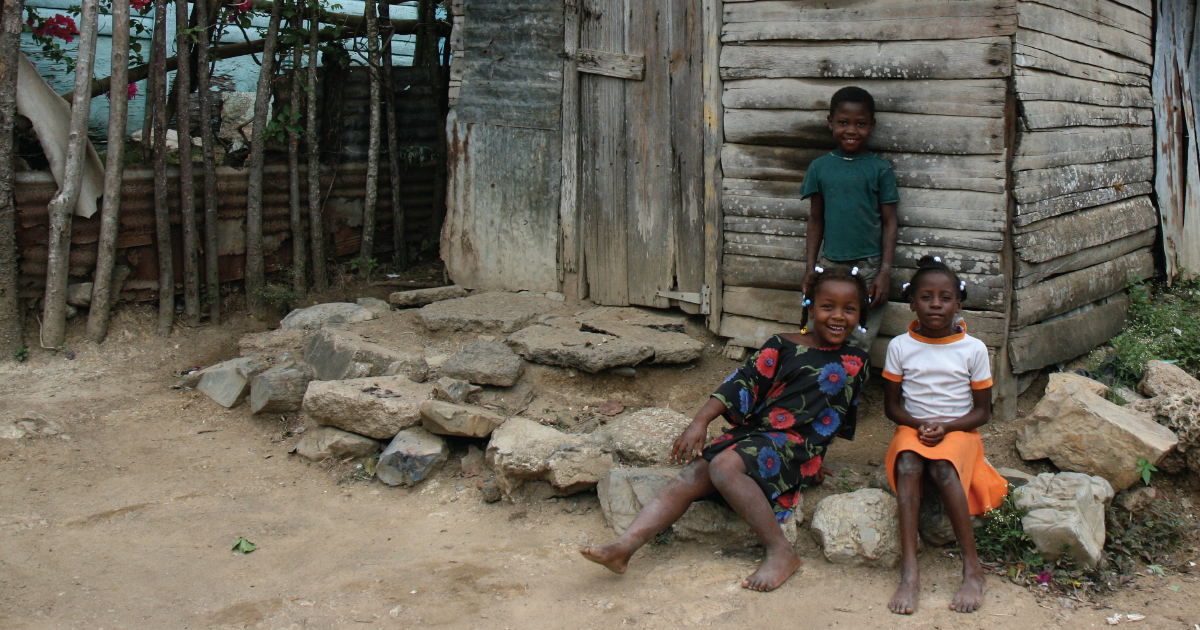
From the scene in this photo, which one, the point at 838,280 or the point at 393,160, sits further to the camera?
the point at 393,160

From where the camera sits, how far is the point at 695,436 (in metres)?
3.30

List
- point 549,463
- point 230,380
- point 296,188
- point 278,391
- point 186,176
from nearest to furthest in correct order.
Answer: point 549,463, point 278,391, point 230,380, point 186,176, point 296,188

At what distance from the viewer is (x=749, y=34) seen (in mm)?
4492

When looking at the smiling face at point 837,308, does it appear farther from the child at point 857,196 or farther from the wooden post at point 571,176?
the wooden post at point 571,176

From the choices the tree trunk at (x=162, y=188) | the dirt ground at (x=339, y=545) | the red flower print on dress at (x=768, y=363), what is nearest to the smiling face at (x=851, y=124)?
the red flower print on dress at (x=768, y=363)

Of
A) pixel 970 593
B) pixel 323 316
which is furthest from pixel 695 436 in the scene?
pixel 323 316

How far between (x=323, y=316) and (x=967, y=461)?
3896 millimetres

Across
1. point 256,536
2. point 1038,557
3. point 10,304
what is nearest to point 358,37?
point 10,304

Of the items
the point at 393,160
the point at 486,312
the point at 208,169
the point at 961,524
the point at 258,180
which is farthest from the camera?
the point at 393,160

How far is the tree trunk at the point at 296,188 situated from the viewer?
5.93 m

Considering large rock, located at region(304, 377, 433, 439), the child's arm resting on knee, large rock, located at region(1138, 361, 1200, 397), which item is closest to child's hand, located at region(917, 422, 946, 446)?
the child's arm resting on knee

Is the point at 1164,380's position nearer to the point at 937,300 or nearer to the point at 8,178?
the point at 937,300

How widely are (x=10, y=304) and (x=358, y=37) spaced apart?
2.86m

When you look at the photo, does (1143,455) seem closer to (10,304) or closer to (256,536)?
(256,536)
